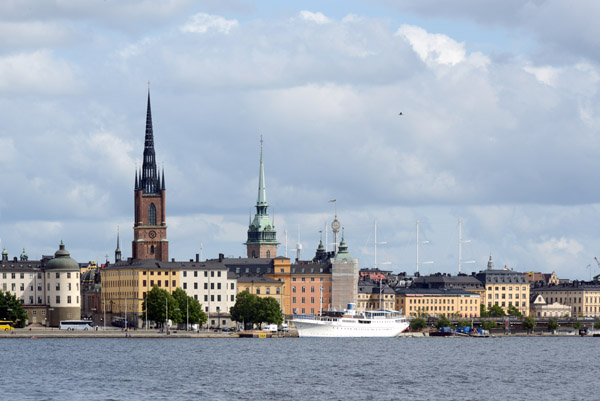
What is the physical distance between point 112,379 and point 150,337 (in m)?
68.2

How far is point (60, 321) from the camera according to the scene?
602ft

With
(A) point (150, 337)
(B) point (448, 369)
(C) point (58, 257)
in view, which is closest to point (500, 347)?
(A) point (150, 337)

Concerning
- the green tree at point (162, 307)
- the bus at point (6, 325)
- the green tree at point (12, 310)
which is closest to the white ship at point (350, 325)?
the green tree at point (162, 307)

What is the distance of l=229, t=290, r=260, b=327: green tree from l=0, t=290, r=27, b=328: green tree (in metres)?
29.0

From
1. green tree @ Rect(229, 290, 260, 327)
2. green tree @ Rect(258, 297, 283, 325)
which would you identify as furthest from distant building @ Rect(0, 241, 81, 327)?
green tree @ Rect(258, 297, 283, 325)

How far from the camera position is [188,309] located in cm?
17838

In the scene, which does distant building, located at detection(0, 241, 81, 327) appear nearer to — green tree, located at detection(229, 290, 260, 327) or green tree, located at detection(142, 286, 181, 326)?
green tree, located at detection(142, 286, 181, 326)

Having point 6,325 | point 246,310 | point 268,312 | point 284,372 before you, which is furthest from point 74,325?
point 284,372

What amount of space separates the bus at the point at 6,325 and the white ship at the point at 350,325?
35681mm

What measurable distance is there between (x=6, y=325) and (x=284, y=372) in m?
76.7

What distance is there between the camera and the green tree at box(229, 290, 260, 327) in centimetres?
18775

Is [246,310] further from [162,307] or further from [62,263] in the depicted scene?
[62,263]

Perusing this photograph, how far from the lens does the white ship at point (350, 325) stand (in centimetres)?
18362

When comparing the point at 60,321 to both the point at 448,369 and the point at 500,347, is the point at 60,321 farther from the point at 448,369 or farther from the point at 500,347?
the point at 448,369
